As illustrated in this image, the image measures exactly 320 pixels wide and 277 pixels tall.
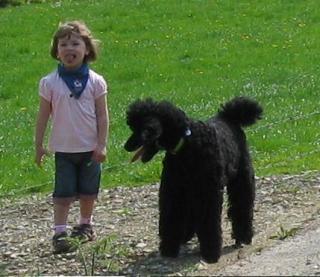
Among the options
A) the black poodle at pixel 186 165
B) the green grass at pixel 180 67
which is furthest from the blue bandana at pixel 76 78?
the green grass at pixel 180 67

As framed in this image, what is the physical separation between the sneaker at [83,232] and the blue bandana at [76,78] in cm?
104

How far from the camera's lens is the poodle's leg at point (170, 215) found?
765 centimetres

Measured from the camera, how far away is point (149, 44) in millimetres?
23281

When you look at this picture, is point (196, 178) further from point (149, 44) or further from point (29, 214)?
point (149, 44)

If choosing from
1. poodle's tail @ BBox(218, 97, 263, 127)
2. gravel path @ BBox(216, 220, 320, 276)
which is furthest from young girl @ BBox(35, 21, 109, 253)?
gravel path @ BBox(216, 220, 320, 276)

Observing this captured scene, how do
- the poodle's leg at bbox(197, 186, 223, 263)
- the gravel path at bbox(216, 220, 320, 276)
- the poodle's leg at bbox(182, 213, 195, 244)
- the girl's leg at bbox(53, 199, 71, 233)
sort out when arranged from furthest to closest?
the girl's leg at bbox(53, 199, 71, 233) < the poodle's leg at bbox(182, 213, 195, 244) < the poodle's leg at bbox(197, 186, 223, 263) < the gravel path at bbox(216, 220, 320, 276)

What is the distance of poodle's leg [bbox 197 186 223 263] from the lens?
7.57 meters

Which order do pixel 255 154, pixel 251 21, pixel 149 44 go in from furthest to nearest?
pixel 251 21 → pixel 149 44 → pixel 255 154

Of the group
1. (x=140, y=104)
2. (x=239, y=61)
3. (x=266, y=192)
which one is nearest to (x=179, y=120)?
(x=140, y=104)

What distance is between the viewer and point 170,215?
774 cm

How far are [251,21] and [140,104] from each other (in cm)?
1811

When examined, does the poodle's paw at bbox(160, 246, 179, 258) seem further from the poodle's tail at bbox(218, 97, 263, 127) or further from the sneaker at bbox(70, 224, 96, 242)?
the poodle's tail at bbox(218, 97, 263, 127)

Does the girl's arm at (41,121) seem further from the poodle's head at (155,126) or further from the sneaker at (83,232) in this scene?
the poodle's head at (155,126)

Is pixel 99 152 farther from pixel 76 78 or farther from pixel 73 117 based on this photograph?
pixel 76 78
